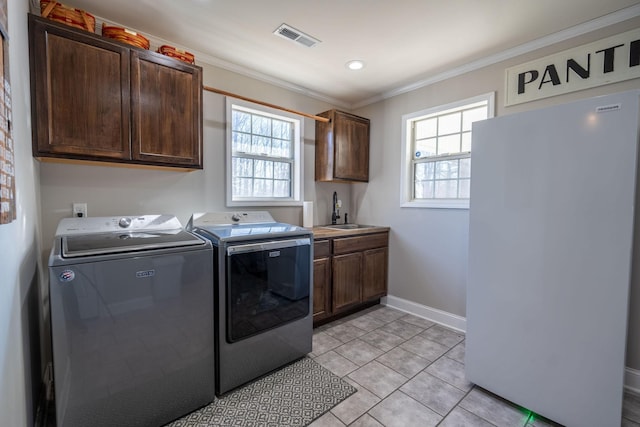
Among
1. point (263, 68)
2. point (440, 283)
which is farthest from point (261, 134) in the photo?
point (440, 283)

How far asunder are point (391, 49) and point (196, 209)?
2188 mm

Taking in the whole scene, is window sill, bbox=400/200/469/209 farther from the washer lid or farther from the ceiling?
the washer lid

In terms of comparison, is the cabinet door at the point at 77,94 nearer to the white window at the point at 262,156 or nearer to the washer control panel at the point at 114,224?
the washer control panel at the point at 114,224

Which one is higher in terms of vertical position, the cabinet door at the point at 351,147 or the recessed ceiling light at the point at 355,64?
the recessed ceiling light at the point at 355,64

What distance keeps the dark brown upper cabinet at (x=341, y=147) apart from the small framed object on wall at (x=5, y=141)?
2.52 m

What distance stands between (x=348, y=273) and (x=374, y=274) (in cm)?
44

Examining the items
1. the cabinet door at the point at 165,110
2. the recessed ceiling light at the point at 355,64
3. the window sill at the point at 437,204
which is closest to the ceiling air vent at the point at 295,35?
the recessed ceiling light at the point at 355,64

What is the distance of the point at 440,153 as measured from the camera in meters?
3.08

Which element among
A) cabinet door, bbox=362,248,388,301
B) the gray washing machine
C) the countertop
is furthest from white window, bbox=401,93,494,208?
the gray washing machine

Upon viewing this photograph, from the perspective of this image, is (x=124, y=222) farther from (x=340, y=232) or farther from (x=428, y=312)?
(x=428, y=312)

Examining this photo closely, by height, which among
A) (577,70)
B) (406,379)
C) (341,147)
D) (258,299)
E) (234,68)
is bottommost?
(406,379)

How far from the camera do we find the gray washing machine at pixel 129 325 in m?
1.32

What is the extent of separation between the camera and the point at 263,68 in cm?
280

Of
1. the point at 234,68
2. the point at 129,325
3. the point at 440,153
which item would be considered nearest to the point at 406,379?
the point at 129,325
